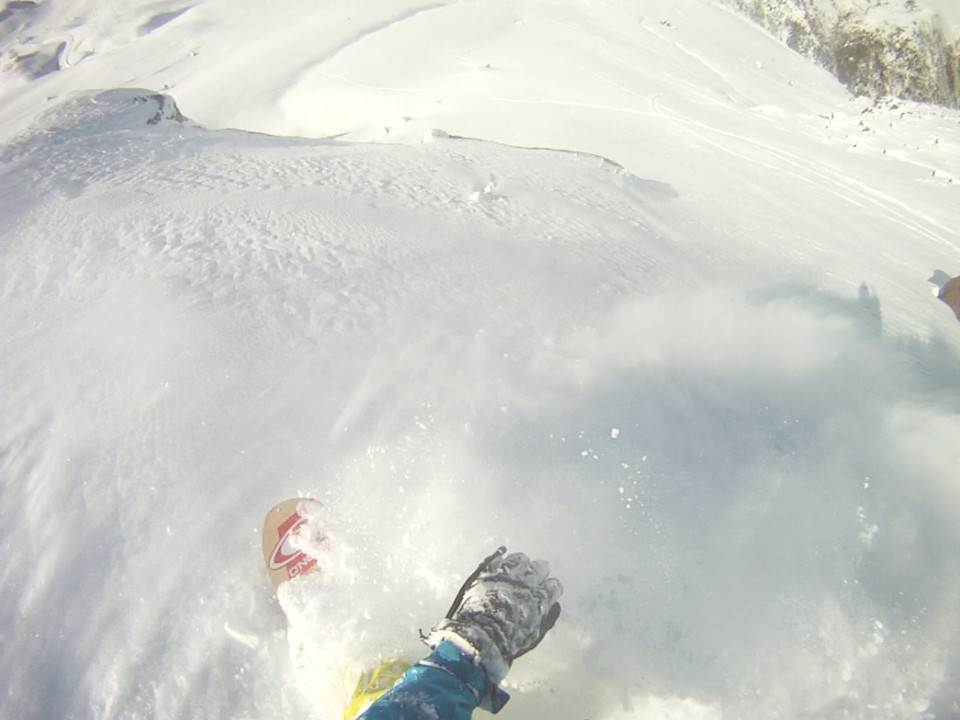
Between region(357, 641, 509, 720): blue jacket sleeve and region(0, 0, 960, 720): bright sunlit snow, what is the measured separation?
12.0 inches

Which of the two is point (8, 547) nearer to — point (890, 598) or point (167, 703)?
point (167, 703)

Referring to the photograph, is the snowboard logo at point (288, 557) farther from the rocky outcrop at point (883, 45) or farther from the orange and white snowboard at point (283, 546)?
the rocky outcrop at point (883, 45)

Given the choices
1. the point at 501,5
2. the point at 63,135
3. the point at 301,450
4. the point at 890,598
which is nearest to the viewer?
the point at 890,598

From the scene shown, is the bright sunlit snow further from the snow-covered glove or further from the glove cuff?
the glove cuff

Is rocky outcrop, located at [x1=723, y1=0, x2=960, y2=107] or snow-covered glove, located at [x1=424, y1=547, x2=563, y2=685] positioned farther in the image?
rocky outcrop, located at [x1=723, y1=0, x2=960, y2=107]

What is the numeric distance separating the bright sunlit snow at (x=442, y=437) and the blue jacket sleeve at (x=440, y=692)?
1.00 feet

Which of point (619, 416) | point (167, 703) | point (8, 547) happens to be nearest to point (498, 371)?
point (619, 416)

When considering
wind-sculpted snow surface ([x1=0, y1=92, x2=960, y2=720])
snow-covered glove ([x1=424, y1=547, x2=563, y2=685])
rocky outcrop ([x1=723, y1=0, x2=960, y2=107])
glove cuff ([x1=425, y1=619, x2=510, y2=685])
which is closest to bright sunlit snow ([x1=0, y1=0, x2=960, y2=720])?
wind-sculpted snow surface ([x1=0, y1=92, x2=960, y2=720])

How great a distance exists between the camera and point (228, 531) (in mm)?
1997

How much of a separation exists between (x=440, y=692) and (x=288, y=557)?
2.36 ft

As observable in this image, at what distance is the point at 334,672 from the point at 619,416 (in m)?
1.30

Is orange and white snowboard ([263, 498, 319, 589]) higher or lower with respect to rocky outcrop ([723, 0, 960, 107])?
lower

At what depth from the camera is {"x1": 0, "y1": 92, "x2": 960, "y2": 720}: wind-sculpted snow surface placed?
1.84 meters

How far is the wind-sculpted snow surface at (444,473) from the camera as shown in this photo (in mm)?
1842
